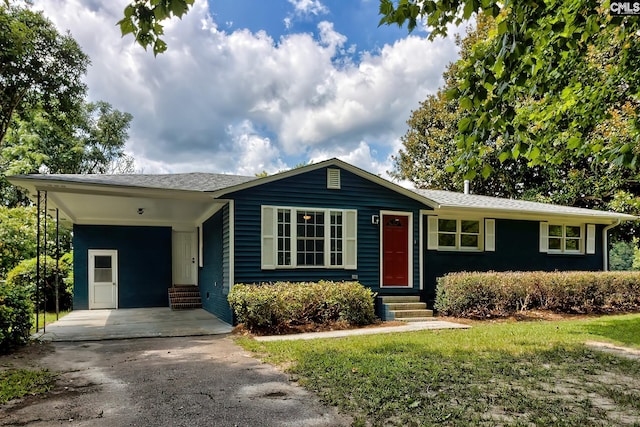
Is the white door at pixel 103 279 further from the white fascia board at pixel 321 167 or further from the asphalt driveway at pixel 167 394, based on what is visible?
the asphalt driveway at pixel 167 394

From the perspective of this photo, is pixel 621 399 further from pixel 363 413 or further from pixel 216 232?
pixel 216 232

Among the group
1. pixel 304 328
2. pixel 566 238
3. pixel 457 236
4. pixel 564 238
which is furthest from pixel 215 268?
pixel 566 238

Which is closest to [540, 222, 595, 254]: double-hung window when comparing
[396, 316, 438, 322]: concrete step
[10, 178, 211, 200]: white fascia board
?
[396, 316, 438, 322]: concrete step

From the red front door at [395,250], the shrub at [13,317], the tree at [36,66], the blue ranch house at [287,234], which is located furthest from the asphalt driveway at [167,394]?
the tree at [36,66]

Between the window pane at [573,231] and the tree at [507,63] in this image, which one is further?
the window pane at [573,231]

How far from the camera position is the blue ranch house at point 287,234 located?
9727 millimetres

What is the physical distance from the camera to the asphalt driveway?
12.7 ft

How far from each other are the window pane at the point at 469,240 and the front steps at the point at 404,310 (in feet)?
9.51

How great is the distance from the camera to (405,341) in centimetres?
745

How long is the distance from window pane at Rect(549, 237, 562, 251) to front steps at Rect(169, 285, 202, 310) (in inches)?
458

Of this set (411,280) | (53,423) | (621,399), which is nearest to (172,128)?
(411,280)

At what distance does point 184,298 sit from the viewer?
13.6m

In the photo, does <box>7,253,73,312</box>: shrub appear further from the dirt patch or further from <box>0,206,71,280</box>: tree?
the dirt patch

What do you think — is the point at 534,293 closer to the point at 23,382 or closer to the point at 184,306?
the point at 184,306
